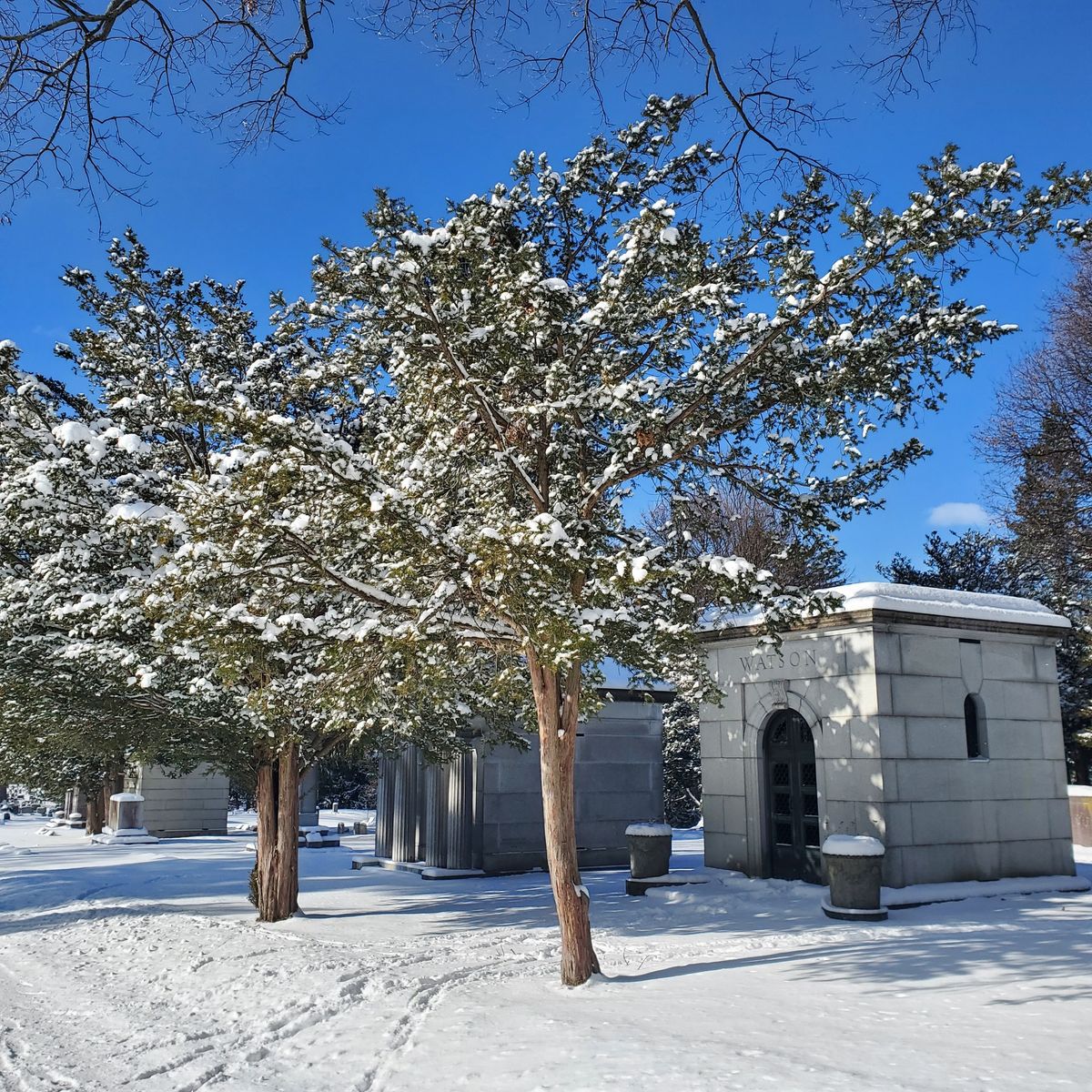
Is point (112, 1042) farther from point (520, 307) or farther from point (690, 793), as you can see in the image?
point (690, 793)

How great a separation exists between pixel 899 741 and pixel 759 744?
2592mm

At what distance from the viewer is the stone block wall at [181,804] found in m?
34.6

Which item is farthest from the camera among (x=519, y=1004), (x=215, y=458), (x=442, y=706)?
(x=442, y=706)

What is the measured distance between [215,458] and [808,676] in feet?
31.6

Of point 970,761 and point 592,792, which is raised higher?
point 970,761

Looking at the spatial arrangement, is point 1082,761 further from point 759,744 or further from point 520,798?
point 759,744

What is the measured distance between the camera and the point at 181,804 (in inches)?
1382

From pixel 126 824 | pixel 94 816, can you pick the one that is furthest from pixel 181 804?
pixel 94 816

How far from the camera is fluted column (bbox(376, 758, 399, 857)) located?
2322cm

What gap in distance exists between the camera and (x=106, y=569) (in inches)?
509

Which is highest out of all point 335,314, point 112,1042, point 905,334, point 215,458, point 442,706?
point 335,314

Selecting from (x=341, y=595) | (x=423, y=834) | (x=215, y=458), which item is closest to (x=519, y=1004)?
(x=341, y=595)

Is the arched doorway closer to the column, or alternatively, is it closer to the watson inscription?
the watson inscription

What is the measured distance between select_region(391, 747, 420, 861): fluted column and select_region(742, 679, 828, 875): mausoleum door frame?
29.3ft
